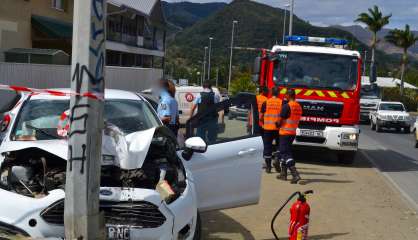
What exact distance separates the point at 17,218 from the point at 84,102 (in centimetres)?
104

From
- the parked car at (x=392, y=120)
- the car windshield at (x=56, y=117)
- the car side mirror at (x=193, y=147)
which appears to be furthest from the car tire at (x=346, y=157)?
the parked car at (x=392, y=120)

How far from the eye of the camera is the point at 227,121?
7.61 metres

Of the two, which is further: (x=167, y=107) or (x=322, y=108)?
(x=322, y=108)

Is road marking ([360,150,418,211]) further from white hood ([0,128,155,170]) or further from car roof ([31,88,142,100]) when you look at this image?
white hood ([0,128,155,170])

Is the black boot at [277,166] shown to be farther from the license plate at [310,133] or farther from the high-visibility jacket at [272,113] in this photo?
the license plate at [310,133]

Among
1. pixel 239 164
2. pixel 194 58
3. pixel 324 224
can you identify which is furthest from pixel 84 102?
pixel 194 58

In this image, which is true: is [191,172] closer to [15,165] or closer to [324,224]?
[15,165]

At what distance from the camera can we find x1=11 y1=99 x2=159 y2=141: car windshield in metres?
6.24

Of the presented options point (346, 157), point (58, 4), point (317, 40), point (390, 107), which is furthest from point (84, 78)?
point (390, 107)

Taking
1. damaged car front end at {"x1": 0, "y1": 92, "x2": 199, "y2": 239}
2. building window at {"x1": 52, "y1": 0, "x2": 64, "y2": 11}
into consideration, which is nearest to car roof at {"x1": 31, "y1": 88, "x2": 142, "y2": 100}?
damaged car front end at {"x1": 0, "y1": 92, "x2": 199, "y2": 239}

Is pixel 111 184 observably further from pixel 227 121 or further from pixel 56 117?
pixel 227 121

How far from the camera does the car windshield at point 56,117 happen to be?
624cm

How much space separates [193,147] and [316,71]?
850 centimetres

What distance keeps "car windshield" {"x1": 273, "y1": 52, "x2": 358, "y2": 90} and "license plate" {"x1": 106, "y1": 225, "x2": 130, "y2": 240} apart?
9716 mm
